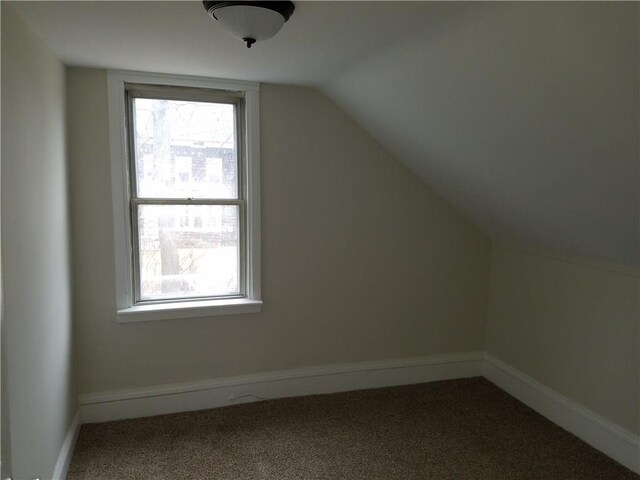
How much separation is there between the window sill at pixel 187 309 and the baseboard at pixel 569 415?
186 centimetres

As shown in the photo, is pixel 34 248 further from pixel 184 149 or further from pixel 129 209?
pixel 184 149

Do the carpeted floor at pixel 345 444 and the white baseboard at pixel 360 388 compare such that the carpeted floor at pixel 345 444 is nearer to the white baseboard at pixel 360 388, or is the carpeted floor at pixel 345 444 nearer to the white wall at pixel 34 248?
the white baseboard at pixel 360 388

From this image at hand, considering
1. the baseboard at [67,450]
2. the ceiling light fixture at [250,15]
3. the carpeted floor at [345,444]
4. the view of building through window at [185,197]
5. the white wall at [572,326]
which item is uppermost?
the ceiling light fixture at [250,15]

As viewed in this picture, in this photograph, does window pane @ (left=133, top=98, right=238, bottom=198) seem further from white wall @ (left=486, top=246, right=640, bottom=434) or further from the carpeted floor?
white wall @ (left=486, top=246, right=640, bottom=434)

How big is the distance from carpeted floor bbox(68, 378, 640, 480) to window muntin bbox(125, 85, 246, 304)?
827mm

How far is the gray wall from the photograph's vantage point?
261 centimetres

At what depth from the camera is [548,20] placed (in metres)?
1.37

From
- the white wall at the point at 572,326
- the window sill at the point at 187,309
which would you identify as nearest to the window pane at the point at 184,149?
the window sill at the point at 187,309

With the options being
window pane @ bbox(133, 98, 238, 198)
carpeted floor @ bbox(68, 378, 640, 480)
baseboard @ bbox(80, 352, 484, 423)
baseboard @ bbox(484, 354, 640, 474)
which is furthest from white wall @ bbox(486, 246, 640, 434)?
window pane @ bbox(133, 98, 238, 198)

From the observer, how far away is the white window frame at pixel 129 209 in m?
2.55

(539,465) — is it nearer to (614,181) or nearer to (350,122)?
(614,181)

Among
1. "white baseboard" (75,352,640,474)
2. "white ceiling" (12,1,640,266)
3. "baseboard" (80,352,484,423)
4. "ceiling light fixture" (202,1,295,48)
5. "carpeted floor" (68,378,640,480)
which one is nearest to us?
"white ceiling" (12,1,640,266)

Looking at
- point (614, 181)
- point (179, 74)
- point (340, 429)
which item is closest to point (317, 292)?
point (340, 429)

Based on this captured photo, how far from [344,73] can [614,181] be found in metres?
1.43
